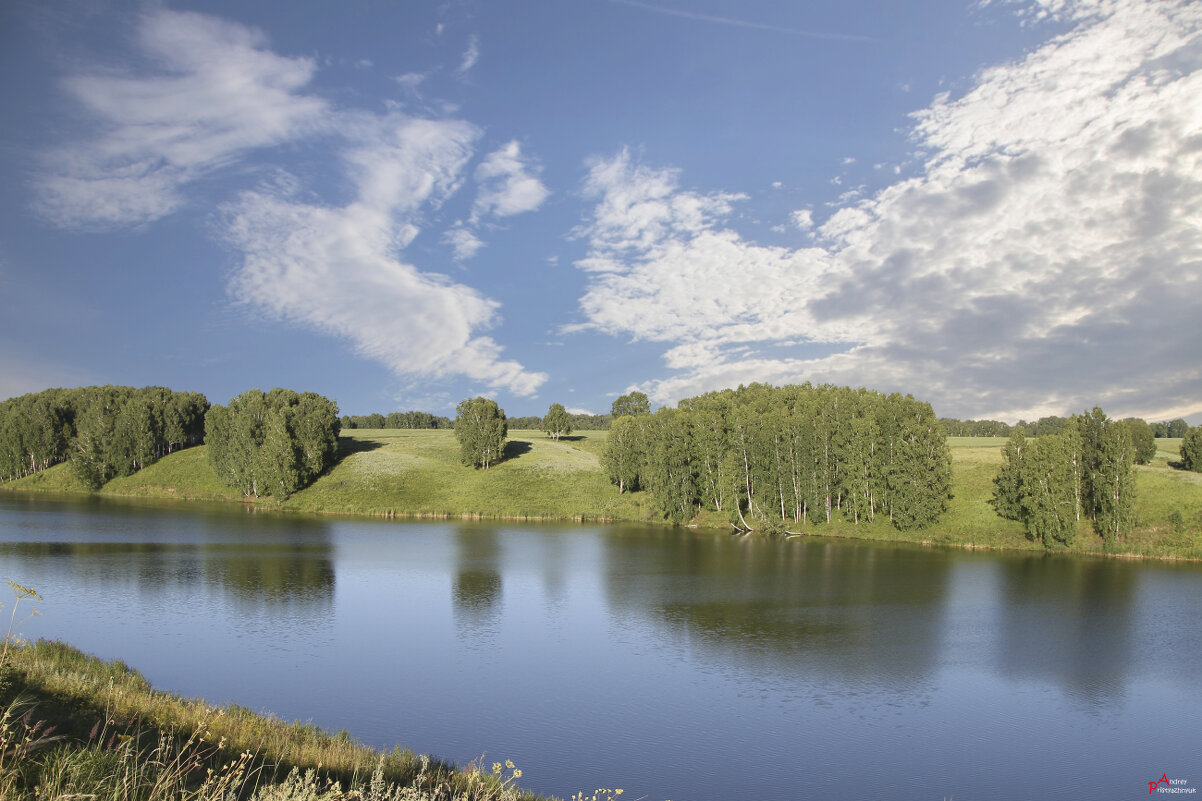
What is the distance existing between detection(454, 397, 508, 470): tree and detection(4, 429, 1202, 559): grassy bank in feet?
5.93

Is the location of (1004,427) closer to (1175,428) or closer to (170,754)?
(1175,428)

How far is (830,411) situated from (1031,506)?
57.7 ft

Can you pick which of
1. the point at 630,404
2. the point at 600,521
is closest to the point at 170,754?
the point at 600,521

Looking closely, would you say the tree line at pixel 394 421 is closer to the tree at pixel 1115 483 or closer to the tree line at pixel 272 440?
the tree line at pixel 272 440

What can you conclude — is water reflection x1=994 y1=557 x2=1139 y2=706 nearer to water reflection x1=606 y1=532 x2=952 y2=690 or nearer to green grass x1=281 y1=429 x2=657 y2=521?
water reflection x1=606 y1=532 x2=952 y2=690

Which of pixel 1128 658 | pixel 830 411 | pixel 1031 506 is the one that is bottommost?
pixel 1128 658

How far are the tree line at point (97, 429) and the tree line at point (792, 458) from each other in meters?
64.6

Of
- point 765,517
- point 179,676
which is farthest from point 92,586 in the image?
point 765,517

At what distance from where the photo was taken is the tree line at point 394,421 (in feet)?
560

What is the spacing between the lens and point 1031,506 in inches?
2083

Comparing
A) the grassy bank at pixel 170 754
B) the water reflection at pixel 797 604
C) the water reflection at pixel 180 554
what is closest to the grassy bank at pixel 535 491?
the water reflection at pixel 797 604

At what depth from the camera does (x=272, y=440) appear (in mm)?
80562

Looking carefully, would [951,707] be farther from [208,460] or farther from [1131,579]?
[208,460]

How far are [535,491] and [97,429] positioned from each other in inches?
2353
